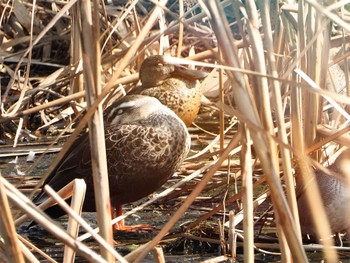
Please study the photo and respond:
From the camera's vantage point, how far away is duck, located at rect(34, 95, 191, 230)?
407 cm

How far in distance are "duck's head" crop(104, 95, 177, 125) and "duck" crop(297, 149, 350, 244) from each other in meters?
1.04

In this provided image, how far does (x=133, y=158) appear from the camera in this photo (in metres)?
4.08

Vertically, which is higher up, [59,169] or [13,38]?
[13,38]

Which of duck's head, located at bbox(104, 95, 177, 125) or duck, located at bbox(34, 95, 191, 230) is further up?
duck's head, located at bbox(104, 95, 177, 125)

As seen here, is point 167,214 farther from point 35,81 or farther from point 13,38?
point 13,38

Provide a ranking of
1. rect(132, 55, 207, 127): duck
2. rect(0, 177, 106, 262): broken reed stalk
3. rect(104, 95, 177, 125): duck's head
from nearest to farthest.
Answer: rect(0, 177, 106, 262): broken reed stalk → rect(104, 95, 177, 125): duck's head → rect(132, 55, 207, 127): duck

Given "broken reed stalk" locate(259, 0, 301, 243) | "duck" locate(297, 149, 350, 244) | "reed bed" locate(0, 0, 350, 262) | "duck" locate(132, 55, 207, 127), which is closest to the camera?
"reed bed" locate(0, 0, 350, 262)

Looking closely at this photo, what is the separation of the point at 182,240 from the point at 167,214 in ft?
2.17

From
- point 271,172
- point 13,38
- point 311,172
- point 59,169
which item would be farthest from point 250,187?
point 13,38

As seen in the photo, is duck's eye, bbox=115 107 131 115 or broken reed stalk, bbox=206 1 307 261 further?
duck's eye, bbox=115 107 131 115

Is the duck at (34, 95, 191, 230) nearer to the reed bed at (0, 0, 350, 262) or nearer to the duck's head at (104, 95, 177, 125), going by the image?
the duck's head at (104, 95, 177, 125)

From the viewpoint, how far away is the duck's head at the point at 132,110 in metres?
4.23

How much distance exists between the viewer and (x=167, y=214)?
4.28 meters

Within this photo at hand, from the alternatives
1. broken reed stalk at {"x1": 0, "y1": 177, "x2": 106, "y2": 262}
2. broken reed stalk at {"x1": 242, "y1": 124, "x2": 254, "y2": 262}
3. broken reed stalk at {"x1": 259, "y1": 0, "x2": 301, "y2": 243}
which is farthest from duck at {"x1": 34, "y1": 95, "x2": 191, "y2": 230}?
broken reed stalk at {"x1": 0, "y1": 177, "x2": 106, "y2": 262}
